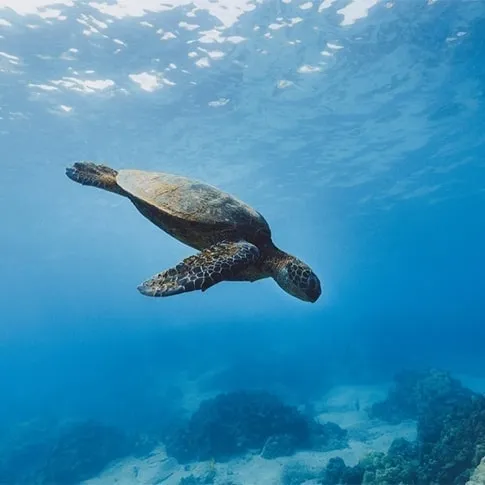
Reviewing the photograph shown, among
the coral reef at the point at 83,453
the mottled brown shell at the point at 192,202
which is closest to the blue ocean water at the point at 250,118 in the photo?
the coral reef at the point at 83,453

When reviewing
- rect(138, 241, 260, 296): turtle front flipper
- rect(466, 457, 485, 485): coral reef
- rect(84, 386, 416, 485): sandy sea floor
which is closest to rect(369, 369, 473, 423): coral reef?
rect(84, 386, 416, 485): sandy sea floor

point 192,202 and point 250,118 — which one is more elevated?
point 250,118

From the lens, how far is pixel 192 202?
17.7 ft

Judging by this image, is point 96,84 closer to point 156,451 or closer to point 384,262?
point 156,451

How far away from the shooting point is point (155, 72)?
18.3m

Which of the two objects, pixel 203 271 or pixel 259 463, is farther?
pixel 259 463

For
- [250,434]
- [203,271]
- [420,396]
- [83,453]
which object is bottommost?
[203,271]

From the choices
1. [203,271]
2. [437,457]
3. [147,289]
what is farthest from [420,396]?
[147,289]

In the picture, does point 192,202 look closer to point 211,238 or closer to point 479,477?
point 211,238

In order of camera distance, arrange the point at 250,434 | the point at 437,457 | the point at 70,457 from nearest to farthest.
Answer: the point at 437,457
the point at 250,434
the point at 70,457

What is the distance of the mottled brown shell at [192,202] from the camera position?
5258mm

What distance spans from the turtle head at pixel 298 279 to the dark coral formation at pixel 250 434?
41.6 feet

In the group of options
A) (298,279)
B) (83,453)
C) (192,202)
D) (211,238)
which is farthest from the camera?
(83,453)

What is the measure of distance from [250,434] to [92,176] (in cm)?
1403
